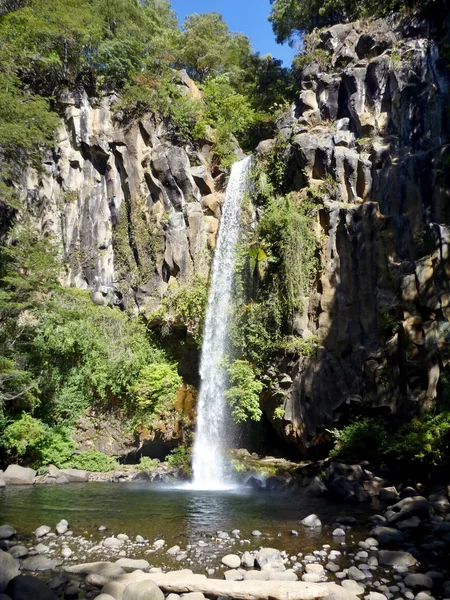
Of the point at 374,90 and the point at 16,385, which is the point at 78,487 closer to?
the point at 16,385

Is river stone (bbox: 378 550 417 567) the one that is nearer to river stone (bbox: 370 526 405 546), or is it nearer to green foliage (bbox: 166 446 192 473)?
river stone (bbox: 370 526 405 546)

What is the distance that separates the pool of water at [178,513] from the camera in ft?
25.9

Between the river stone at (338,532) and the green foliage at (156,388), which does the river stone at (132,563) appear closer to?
the river stone at (338,532)

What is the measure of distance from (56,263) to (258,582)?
1431 centimetres

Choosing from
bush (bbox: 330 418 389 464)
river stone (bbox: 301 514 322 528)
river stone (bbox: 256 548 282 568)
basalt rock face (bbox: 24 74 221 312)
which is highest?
basalt rock face (bbox: 24 74 221 312)

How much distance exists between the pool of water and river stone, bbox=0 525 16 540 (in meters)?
0.29

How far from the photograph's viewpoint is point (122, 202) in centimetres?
2262

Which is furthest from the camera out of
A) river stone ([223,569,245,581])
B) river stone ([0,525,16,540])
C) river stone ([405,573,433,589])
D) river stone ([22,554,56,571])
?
river stone ([0,525,16,540])

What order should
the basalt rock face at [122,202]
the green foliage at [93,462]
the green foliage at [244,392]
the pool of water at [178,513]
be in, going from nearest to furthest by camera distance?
the pool of water at [178,513] < the green foliage at [244,392] < the green foliage at [93,462] < the basalt rock face at [122,202]

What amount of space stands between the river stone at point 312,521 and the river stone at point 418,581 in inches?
106

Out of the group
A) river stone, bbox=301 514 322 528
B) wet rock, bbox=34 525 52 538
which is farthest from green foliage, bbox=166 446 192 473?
wet rock, bbox=34 525 52 538

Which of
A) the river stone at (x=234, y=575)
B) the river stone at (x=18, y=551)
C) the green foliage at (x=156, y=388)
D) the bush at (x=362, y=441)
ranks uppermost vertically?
the green foliage at (x=156, y=388)

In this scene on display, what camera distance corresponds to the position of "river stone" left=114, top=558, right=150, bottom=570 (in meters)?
6.25

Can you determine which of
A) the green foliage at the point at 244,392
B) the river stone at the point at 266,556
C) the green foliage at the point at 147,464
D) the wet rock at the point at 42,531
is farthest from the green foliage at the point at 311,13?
the wet rock at the point at 42,531
